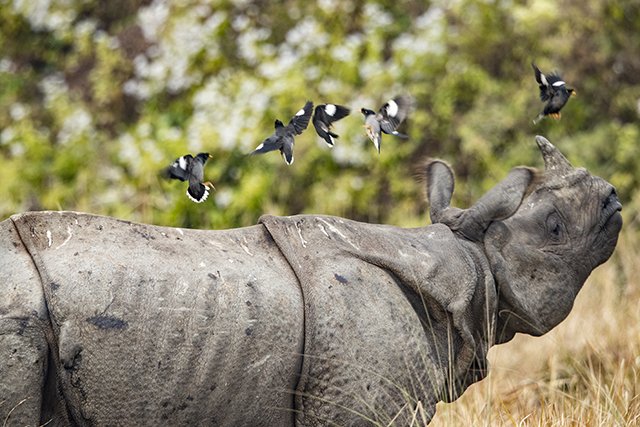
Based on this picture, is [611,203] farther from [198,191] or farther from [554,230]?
[198,191]

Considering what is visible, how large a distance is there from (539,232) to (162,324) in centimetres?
147

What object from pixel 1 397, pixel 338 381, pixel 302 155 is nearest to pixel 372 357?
pixel 338 381

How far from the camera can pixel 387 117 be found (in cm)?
452

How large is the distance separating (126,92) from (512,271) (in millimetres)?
7189

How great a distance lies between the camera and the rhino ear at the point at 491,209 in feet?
12.9

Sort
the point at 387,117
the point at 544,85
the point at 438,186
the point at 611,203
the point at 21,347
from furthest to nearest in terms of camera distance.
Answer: the point at 544,85
the point at 387,117
the point at 438,186
the point at 611,203
the point at 21,347

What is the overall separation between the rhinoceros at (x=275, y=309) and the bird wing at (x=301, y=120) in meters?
0.74

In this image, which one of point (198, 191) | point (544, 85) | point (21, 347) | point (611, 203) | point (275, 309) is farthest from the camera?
point (544, 85)

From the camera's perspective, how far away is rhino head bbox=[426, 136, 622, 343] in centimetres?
392

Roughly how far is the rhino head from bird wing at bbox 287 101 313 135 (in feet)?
2.03

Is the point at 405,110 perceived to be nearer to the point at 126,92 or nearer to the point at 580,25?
the point at 580,25

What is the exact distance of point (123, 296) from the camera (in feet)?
10.6

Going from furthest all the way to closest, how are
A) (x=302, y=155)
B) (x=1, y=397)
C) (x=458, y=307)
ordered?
1. (x=302, y=155)
2. (x=458, y=307)
3. (x=1, y=397)

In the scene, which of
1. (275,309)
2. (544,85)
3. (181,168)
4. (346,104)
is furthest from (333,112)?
(346,104)
